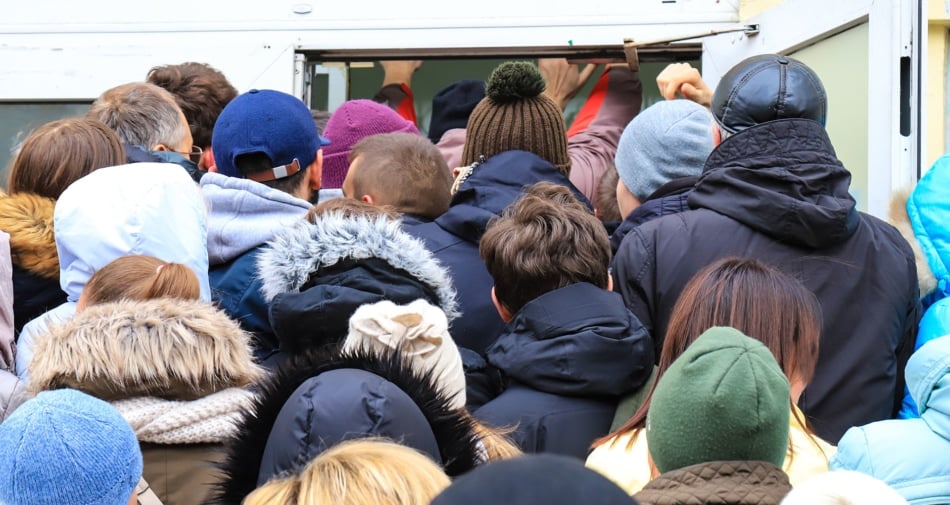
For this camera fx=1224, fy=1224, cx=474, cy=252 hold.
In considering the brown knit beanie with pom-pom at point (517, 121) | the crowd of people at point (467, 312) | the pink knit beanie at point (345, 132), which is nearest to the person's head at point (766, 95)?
the crowd of people at point (467, 312)

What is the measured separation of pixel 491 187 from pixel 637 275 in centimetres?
64

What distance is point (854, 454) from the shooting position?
2.18 m

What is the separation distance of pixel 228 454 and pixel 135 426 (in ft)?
1.34

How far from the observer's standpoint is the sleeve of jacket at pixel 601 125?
457 centimetres

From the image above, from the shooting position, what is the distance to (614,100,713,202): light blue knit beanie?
3506 millimetres

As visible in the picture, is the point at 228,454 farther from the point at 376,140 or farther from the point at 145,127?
the point at 145,127

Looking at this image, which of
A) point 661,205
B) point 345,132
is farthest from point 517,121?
point 345,132

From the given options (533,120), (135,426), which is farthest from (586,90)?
(135,426)

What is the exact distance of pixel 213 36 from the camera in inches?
193

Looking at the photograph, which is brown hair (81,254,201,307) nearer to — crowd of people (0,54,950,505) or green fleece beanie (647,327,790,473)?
crowd of people (0,54,950,505)

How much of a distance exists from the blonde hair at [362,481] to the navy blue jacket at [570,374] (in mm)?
908

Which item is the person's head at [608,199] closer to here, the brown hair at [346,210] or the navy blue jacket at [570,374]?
the brown hair at [346,210]

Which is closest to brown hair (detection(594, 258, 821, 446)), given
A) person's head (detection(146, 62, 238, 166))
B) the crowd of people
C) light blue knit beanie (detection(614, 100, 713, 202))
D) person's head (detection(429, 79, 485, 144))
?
the crowd of people

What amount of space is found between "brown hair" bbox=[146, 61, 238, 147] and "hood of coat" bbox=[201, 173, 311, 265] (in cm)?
110
